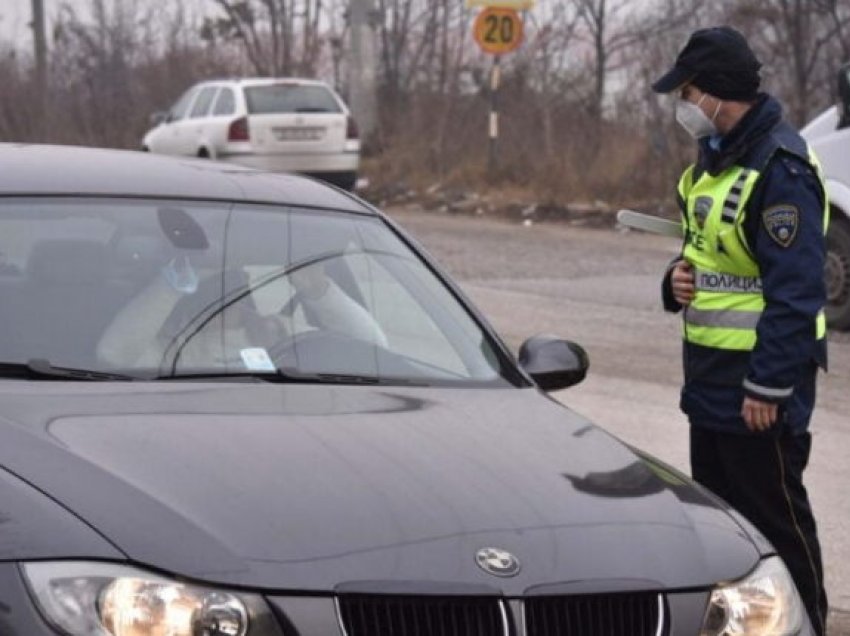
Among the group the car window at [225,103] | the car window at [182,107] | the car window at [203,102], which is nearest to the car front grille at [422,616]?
the car window at [225,103]

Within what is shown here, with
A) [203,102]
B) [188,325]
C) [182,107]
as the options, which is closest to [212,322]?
[188,325]

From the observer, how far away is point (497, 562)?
3.76 m

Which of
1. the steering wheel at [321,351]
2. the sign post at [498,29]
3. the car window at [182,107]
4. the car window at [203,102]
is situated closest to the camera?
the steering wheel at [321,351]

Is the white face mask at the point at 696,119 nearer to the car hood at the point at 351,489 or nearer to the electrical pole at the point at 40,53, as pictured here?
the car hood at the point at 351,489

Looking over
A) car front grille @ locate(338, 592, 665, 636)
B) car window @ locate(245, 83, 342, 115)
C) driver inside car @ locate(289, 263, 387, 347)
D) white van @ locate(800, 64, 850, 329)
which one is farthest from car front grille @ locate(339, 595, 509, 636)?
car window @ locate(245, 83, 342, 115)

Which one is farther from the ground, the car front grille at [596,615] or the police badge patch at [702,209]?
the police badge patch at [702,209]

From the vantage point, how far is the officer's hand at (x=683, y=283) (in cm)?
558

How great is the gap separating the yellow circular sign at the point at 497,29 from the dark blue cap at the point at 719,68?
64.0 ft

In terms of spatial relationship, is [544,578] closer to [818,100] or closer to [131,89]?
[818,100]

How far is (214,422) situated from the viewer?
14.0ft

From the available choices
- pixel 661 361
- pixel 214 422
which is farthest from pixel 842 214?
pixel 214 422

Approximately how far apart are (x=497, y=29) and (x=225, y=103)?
3829 mm

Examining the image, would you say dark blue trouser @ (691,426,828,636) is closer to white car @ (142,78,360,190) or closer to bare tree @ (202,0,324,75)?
white car @ (142,78,360,190)

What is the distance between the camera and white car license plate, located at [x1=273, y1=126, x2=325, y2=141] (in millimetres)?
25734
